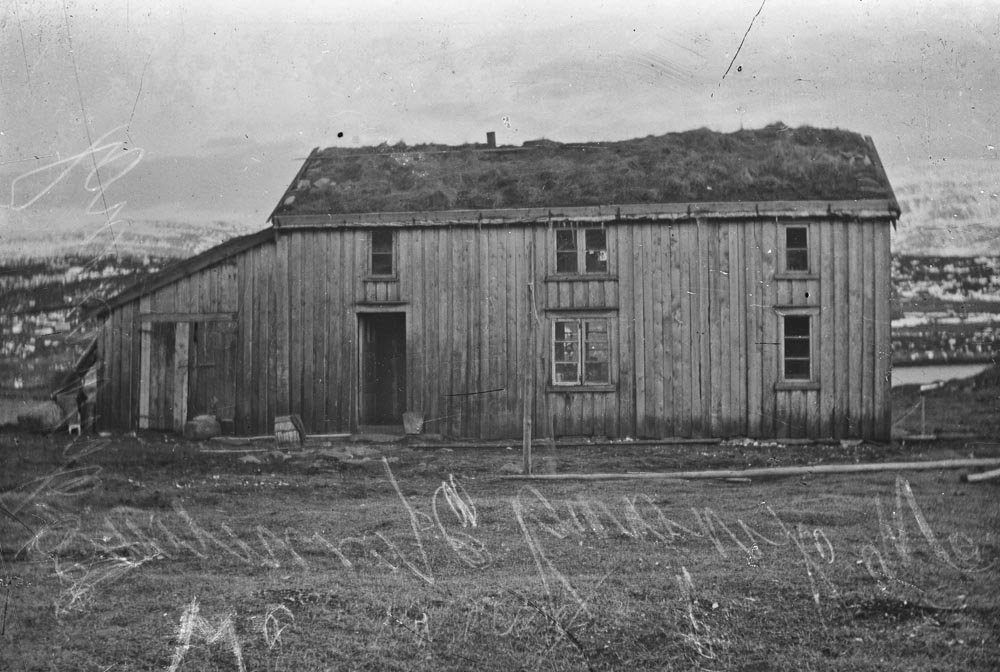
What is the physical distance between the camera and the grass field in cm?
579

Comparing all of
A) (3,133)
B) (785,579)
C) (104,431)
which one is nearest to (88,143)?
(3,133)

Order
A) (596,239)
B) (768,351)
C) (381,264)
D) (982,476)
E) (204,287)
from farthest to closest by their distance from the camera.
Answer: (596,239) < (381,264) < (768,351) < (204,287) < (982,476)

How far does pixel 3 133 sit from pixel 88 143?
76 centimetres

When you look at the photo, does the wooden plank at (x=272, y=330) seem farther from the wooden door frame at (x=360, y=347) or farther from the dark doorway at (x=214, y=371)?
the wooden door frame at (x=360, y=347)

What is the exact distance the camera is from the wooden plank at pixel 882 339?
24.0 feet

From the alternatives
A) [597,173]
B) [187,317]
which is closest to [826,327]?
[597,173]

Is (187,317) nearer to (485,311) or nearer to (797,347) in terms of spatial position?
(485,311)

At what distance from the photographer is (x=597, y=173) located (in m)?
8.23

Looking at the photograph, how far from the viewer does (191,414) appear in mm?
7508

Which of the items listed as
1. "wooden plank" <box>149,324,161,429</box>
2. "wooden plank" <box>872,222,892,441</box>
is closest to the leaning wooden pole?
"wooden plank" <box>872,222,892,441</box>

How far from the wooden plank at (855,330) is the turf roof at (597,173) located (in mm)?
541

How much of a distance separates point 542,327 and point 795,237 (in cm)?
285

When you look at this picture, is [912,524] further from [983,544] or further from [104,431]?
[104,431]

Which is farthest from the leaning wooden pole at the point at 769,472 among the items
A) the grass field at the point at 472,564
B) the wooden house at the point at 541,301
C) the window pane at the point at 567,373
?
the window pane at the point at 567,373
